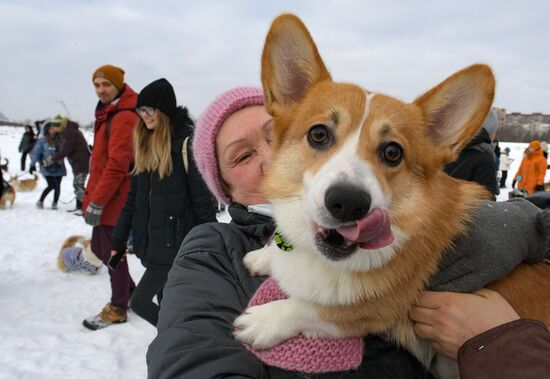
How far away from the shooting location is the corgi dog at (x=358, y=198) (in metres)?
1.41

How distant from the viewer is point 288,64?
1.79m

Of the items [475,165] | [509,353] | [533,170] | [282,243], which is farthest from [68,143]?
[533,170]

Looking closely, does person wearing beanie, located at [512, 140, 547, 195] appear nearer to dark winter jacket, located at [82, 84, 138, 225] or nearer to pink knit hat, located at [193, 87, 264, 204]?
dark winter jacket, located at [82, 84, 138, 225]

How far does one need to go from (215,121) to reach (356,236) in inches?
53.9

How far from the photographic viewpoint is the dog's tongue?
4.20 feet

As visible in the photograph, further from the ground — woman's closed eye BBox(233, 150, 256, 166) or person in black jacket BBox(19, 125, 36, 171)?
woman's closed eye BBox(233, 150, 256, 166)

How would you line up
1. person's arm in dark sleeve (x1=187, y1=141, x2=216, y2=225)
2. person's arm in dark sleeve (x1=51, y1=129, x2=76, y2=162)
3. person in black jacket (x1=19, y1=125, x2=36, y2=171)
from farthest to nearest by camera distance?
1. person in black jacket (x1=19, y1=125, x2=36, y2=171)
2. person's arm in dark sleeve (x1=51, y1=129, x2=76, y2=162)
3. person's arm in dark sleeve (x1=187, y1=141, x2=216, y2=225)

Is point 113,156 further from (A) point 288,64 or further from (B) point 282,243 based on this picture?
(B) point 282,243

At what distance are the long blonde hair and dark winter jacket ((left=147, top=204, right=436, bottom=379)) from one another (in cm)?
201

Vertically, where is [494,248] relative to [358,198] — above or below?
below

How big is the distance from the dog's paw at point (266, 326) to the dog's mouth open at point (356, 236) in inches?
11.0

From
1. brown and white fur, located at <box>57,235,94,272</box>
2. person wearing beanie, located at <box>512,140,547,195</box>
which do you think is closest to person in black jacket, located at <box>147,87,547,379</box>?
brown and white fur, located at <box>57,235,94,272</box>

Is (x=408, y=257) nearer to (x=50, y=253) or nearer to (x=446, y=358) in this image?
(x=446, y=358)

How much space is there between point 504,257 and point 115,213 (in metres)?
4.28
